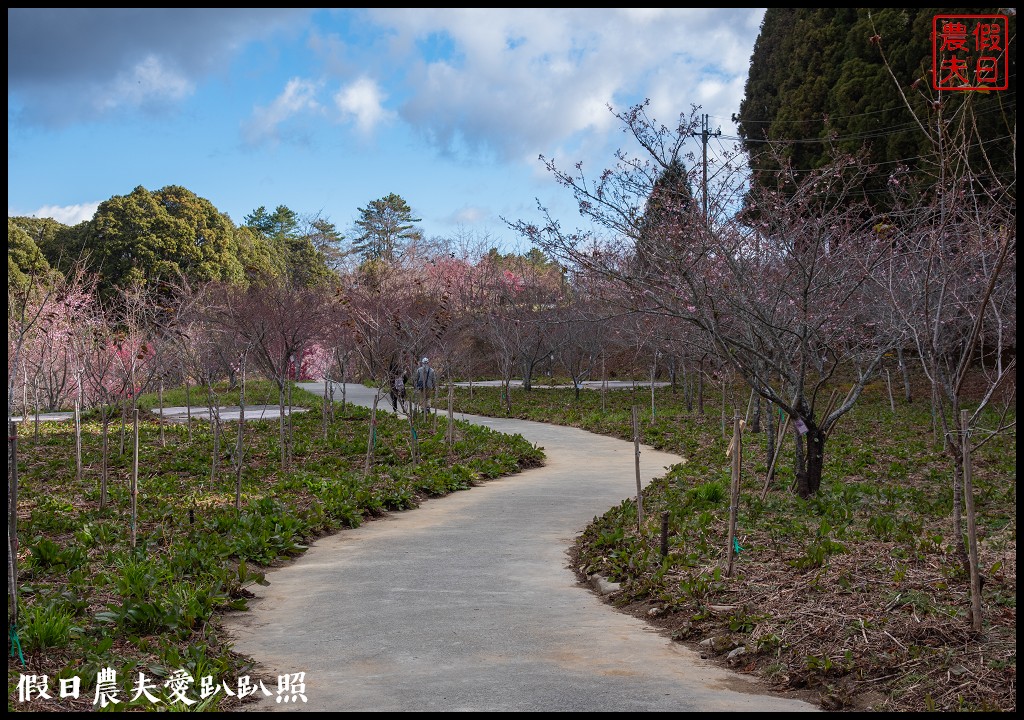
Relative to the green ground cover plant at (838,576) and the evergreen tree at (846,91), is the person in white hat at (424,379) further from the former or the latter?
the evergreen tree at (846,91)

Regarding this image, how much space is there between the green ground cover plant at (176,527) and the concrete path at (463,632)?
317mm

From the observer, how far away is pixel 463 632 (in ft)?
16.3

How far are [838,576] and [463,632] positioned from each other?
2369 millimetres

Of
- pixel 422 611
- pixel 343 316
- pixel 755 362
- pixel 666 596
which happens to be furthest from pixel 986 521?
pixel 343 316

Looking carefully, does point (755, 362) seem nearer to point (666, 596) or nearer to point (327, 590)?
point (666, 596)

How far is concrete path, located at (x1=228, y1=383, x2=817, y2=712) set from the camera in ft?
12.7

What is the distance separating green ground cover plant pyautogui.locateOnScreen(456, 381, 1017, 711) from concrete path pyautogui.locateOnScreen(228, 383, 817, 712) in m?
0.30

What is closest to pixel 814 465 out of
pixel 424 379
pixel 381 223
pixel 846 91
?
pixel 424 379

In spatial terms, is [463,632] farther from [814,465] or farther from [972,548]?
[814,465]

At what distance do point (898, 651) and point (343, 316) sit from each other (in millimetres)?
16306

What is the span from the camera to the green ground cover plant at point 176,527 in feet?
13.9

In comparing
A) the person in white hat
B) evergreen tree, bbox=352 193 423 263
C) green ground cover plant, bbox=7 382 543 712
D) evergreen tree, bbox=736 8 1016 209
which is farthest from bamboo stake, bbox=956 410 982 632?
evergreen tree, bbox=352 193 423 263

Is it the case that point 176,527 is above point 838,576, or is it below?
below

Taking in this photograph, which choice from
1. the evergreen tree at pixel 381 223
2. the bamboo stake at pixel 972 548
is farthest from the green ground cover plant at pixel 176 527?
the evergreen tree at pixel 381 223
